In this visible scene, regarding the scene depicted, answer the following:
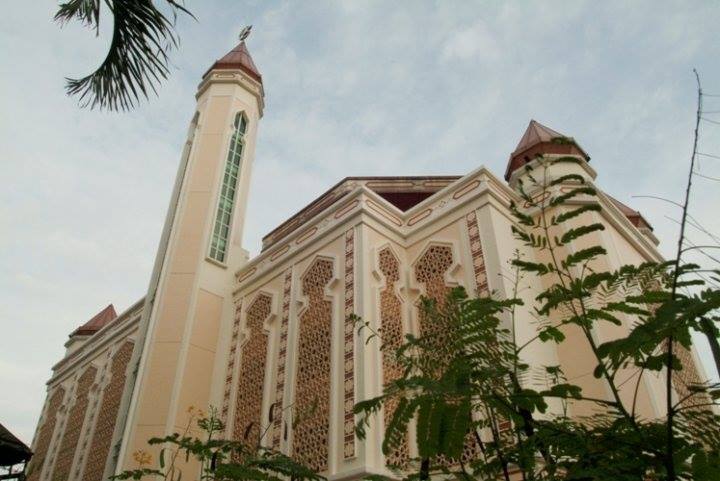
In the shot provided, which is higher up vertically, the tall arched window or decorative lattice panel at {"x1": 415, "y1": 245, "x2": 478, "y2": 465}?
the tall arched window

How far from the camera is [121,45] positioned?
137 inches

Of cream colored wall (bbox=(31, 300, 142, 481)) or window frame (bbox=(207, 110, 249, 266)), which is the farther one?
cream colored wall (bbox=(31, 300, 142, 481))

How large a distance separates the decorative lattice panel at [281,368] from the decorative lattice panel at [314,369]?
11.2 inches

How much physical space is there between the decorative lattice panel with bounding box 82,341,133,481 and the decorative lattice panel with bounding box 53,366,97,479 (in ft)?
2.83

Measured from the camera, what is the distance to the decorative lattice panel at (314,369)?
7.19m

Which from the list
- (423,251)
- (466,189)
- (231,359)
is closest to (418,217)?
(423,251)

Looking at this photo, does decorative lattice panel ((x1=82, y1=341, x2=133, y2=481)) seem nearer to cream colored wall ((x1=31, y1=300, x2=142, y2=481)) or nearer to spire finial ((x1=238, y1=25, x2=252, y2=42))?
cream colored wall ((x1=31, y1=300, x2=142, y2=481))

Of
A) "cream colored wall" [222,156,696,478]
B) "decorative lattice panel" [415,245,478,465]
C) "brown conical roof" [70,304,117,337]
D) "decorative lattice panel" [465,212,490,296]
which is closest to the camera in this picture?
"cream colored wall" [222,156,696,478]

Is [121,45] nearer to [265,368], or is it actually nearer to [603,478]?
[603,478]

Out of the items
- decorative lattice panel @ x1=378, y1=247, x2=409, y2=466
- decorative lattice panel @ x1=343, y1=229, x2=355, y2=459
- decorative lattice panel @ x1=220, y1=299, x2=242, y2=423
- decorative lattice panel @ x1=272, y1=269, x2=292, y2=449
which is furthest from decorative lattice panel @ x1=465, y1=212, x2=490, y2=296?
decorative lattice panel @ x1=220, y1=299, x2=242, y2=423

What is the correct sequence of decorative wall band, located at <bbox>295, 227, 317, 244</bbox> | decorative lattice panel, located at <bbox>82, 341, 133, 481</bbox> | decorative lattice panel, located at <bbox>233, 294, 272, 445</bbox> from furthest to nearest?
1. decorative lattice panel, located at <bbox>82, 341, 133, 481</bbox>
2. decorative wall band, located at <bbox>295, 227, 317, 244</bbox>
3. decorative lattice panel, located at <bbox>233, 294, 272, 445</bbox>

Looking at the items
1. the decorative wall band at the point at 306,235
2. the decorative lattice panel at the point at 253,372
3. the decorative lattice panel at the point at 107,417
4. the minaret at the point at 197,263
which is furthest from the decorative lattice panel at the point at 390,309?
the decorative lattice panel at the point at 107,417

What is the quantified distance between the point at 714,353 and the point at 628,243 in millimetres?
8305

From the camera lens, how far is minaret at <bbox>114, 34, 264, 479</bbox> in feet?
29.5
